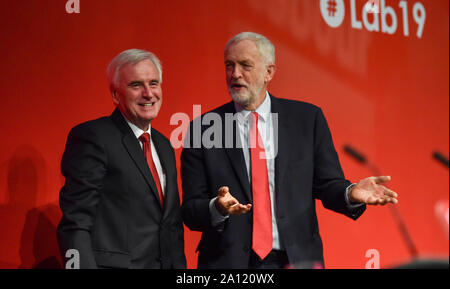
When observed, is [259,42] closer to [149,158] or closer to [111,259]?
[149,158]

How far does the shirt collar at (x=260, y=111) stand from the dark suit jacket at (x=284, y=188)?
0.03 m

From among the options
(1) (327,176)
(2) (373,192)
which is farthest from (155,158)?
(2) (373,192)

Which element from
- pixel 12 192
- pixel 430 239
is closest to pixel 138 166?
pixel 12 192

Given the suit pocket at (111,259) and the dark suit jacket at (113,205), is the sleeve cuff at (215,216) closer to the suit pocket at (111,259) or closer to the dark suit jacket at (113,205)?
the dark suit jacket at (113,205)

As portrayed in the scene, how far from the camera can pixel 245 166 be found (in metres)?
2.25

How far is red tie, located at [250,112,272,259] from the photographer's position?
217 cm

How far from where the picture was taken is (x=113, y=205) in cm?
206

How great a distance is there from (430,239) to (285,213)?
65.4 inches

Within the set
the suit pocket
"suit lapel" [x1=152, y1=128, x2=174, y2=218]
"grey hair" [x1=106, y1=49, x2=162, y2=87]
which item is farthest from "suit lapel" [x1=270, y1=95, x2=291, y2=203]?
the suit pocket

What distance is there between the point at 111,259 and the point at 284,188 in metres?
0.72

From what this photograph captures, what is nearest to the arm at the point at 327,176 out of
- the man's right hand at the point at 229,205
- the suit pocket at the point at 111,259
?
the man's right hand at the point at 229,205

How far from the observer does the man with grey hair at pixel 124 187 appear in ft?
6.50
